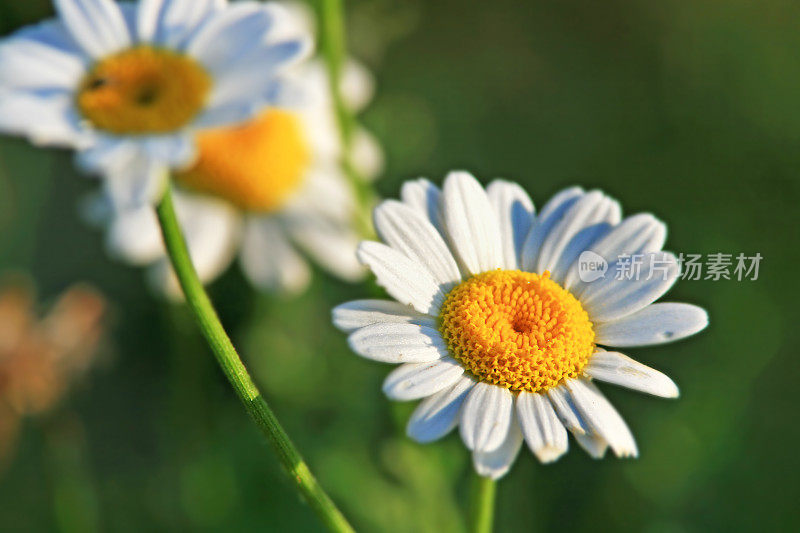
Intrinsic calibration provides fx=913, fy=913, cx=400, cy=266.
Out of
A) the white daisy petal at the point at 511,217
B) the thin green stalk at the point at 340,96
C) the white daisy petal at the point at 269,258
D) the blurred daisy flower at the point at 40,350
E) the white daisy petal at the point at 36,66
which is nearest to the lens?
the white daisy petal at the point at 511,217

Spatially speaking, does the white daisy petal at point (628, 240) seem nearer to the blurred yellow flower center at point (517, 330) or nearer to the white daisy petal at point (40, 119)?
the blurred yellow flower center at point (517, 330)

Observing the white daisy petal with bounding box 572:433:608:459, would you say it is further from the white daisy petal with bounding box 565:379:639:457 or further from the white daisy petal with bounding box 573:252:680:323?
the white daisy petal with bounding box 573:252:680:323

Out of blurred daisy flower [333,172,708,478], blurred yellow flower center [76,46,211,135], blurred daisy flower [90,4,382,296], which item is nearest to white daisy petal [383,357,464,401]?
blurred daisy flower [333,172,708,478]

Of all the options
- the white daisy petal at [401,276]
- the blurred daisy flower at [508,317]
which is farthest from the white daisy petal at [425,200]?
the white daisy petal at [401,276]

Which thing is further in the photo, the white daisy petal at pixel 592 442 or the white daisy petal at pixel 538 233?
the white daisy petal at pixel 538 233

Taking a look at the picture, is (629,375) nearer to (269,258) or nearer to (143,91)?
(143,91)

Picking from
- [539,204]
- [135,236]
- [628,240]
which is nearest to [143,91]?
[135,236]
